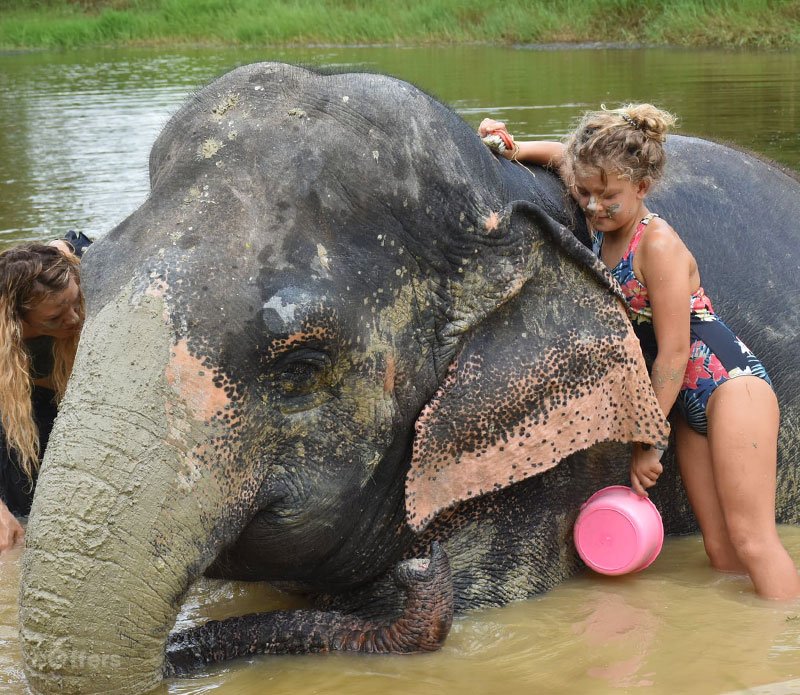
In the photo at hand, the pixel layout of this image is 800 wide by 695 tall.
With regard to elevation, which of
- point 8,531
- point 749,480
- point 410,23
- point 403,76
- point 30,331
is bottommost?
point 8,531

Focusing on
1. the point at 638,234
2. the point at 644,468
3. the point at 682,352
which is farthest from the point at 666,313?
the point at 644,468

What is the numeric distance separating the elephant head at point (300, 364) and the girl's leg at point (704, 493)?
0.39 meters

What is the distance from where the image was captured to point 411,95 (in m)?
3.07

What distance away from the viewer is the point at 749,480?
341cm

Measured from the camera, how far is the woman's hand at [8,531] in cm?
463

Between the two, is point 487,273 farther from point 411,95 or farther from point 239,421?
point 239,421

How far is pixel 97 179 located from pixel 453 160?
29.8 feet

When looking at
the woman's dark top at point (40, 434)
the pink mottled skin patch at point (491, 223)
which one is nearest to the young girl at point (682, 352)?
the pink mottled skin patch at point (491, 223)

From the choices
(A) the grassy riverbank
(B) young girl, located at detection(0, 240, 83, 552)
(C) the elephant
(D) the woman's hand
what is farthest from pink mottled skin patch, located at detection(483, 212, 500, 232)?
(A) the grassy riverbank

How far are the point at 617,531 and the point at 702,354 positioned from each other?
54 cm

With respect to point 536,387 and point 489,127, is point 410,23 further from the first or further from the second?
point 536,387

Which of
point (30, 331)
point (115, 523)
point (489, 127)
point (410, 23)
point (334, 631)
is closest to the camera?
point (115, 523)

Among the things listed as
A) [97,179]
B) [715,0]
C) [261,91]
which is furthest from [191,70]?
[261,91]

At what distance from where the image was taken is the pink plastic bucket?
3.31 meters
